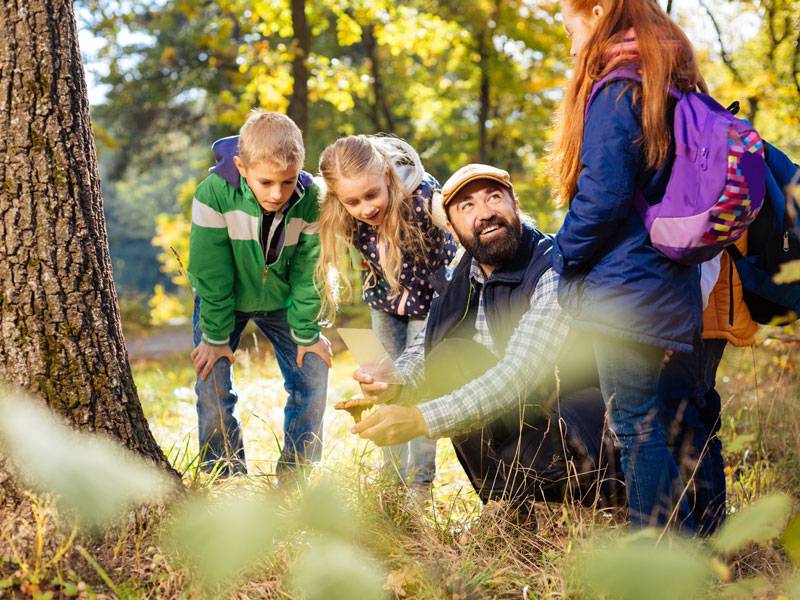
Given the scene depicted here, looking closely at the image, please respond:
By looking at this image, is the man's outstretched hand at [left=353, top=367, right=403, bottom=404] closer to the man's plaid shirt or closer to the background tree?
the man's plaid shirt

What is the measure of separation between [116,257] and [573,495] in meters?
39.2

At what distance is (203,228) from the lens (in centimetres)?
311

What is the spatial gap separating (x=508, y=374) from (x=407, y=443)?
102 centimetres

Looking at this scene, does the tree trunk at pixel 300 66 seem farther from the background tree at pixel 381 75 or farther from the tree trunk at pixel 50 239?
the tree trunk at pixel 50 239

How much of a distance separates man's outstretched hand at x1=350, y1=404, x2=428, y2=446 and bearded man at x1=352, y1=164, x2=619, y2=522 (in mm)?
108

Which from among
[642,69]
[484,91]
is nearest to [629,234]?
[642,69]

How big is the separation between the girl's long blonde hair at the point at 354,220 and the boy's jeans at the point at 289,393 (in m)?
0.27

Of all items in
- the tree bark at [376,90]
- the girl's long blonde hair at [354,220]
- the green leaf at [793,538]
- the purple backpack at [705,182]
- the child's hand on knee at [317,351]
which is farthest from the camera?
the tree bark at [376,90]

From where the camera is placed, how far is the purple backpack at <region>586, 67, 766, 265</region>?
2107 millimetres

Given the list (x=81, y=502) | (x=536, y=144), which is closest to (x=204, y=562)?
(x=81, y=502)

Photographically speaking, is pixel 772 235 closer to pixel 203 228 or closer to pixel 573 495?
pixel 573 495

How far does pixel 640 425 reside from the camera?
2.37 meters

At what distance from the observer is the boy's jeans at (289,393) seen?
324cm

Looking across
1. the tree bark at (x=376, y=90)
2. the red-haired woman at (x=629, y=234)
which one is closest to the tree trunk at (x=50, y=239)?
the red-haired woman at (x=629, y=234)
